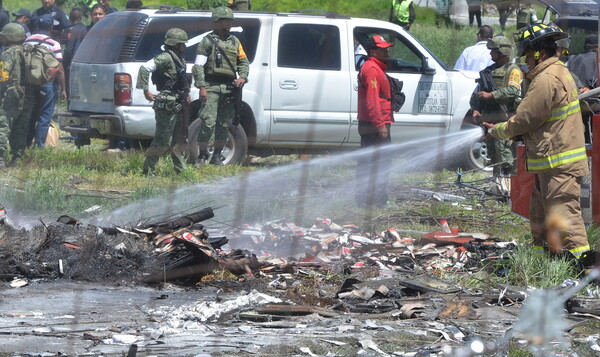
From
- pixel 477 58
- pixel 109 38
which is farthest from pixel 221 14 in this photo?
pixel 477 58

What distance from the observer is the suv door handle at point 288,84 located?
1155 cm

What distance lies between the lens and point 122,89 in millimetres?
11031

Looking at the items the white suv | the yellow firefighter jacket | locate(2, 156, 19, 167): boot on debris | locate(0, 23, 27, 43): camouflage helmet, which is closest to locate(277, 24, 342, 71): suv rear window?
the white suv

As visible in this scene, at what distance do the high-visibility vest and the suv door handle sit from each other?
19.6 feet

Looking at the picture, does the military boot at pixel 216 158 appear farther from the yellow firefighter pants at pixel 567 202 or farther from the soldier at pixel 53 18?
the yellow firefighter pants at pixel 567 202

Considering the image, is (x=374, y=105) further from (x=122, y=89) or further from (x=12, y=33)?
(x=12, y=33)

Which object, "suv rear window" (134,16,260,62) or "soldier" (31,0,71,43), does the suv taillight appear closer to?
"suv rear window" (134,16,260,62)

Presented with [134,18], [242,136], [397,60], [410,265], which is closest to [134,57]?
[134,18]

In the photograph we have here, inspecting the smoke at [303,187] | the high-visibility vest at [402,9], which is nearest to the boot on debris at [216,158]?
the smoke at [303,187]

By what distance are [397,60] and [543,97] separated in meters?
6.16

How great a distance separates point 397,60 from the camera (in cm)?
1207

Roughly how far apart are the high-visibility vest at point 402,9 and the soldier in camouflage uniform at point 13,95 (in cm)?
793

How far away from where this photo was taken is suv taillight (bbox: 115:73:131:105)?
36.1 ft

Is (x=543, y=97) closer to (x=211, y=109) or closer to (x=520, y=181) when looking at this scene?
(x=520, y=181)
